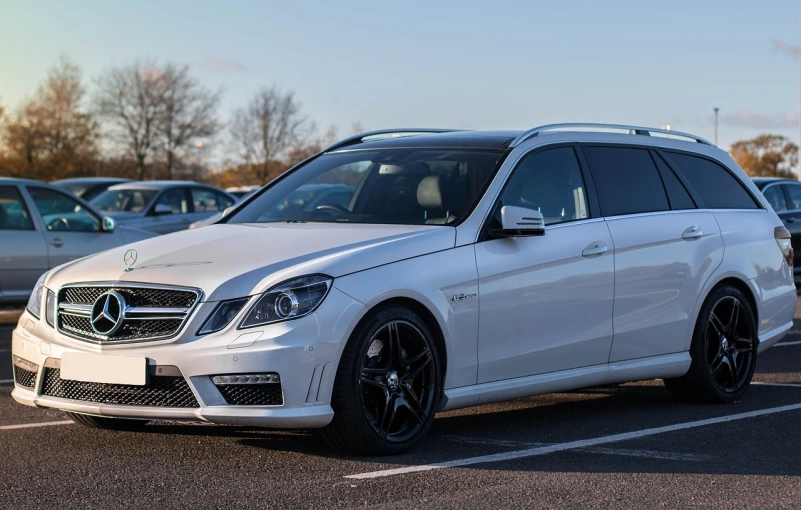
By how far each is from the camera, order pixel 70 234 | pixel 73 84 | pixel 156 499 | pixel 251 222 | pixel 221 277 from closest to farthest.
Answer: pixel 156 499
pixel 221 277
pixel 251 222
pixel 70 234
pixel 73 84

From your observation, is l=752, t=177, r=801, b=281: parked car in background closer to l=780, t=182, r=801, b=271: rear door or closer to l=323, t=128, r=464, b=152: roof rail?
l=780, t=182, r=801, b=271: rear door

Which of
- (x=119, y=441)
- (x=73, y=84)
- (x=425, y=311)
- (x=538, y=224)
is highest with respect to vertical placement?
(x=73, y=84)

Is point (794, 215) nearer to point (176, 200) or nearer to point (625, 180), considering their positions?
point (176, 200)

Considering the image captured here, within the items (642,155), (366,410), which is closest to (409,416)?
(366,410)

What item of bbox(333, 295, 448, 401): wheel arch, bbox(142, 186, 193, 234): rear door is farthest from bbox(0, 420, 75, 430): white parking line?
bbox(142, 186, 193, 234): rear door

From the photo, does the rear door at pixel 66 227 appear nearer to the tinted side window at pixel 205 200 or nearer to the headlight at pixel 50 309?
the tinted side window at pixel 205 200

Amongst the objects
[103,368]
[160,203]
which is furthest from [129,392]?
[160,203]

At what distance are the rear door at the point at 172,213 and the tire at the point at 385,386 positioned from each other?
1438cm

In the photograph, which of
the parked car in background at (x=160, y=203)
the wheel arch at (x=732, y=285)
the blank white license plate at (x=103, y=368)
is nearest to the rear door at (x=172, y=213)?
the parked car in background at (x=160, y=203)

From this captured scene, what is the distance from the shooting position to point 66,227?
13.8 meters

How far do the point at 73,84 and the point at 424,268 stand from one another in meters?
64.1

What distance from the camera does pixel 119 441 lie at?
6.29 metres

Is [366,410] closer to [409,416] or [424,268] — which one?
[409,416]

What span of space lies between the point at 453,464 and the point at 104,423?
2091 mm
